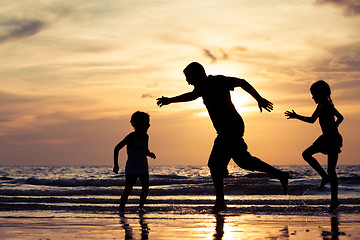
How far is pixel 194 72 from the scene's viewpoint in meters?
7.18

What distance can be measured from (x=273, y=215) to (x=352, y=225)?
1.79 m

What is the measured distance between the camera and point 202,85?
278 inches

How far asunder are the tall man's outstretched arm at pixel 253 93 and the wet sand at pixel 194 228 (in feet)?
4.94

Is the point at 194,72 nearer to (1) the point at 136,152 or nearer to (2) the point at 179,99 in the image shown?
(2) the point at 179,99

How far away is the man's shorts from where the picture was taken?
6.93 m

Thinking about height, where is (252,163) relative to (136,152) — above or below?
below

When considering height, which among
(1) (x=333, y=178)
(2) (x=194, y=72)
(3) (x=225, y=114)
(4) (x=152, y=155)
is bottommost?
(1) (x=333, y=178)

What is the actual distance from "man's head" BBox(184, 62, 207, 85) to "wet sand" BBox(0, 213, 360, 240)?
6.45 feet

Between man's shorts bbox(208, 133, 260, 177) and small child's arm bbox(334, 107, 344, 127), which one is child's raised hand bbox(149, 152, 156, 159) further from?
small child's arm bbox(334, 107, 344, 127)

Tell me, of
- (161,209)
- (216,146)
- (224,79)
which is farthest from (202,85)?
(161,209)

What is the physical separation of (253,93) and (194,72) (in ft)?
3.03

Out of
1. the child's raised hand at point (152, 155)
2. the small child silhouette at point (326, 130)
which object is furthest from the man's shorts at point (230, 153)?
the child's raised hand at point (152, 155)

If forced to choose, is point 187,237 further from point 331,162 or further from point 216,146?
point 331,162

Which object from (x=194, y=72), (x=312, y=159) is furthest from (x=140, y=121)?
(x=312, y=159)
